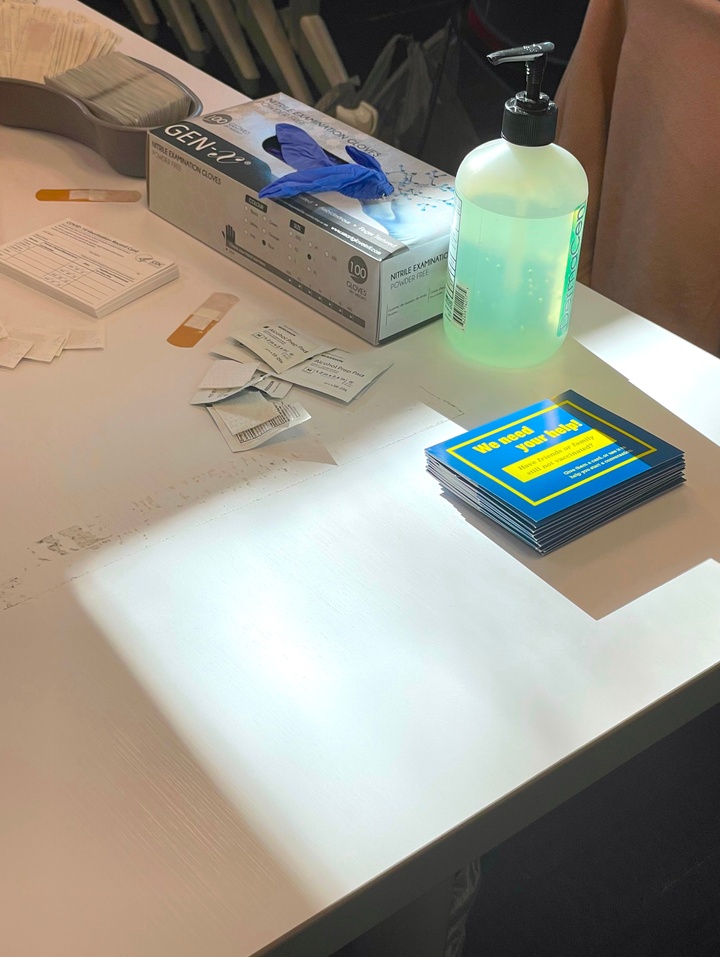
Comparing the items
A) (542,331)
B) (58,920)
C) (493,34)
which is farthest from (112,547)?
(493,34)

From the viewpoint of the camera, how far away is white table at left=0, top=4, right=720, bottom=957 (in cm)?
44

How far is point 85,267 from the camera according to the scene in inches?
33.4

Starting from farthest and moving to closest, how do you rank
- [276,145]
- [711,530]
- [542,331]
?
[276,145]
[542,331]
[711,530]

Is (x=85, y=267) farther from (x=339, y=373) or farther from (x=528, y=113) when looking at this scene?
(x=528, y=113)

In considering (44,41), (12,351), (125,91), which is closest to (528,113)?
(12,351)

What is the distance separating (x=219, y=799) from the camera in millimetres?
461

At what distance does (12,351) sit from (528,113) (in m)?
0.41

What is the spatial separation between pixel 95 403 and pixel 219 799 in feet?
1.14

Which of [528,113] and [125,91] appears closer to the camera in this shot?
[528,113]

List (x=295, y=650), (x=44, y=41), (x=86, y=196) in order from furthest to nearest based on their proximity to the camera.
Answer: (x=44, y=41) → (x=86, y=196) → (x=295, y=650)

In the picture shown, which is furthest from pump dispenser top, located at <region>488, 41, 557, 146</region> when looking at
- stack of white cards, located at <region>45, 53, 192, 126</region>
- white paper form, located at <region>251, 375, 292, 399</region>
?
stack of white cards, located at <region>45, 53, 192, 126</region>

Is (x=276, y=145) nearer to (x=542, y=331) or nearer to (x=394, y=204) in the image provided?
(x=394, y=204)

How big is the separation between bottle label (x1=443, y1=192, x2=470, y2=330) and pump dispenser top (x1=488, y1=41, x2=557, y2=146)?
6 centimetres

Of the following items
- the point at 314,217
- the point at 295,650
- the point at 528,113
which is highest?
the point at 528,113
